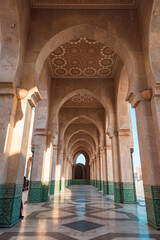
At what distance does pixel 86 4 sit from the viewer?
4.84 m

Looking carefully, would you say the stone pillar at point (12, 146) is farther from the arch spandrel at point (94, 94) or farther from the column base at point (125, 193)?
the column base at point (125, 193)

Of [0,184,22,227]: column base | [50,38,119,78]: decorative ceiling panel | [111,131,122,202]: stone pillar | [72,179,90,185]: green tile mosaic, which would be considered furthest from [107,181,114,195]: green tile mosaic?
[72,179,90,185]: green tile mosaic

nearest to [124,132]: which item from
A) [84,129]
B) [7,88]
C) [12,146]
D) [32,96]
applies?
[32,96]

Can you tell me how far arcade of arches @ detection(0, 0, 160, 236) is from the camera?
359 cm

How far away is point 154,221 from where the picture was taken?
3.29 m

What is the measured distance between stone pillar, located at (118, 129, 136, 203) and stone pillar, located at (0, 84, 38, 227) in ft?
13.4

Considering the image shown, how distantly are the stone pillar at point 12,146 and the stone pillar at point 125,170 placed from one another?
13.4 feet

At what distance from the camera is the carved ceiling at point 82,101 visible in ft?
33.1

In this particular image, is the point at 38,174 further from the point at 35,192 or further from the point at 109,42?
the point at 109,42

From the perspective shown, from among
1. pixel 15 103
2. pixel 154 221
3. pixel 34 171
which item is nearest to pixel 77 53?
pixel 15 103

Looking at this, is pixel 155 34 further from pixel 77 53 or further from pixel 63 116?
pixel 63 116

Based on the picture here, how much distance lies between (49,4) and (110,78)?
438 centimetres

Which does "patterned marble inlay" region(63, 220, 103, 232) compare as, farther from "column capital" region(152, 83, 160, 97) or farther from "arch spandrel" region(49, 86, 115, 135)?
"arch spandrel" region(49, 86, 115, 135)

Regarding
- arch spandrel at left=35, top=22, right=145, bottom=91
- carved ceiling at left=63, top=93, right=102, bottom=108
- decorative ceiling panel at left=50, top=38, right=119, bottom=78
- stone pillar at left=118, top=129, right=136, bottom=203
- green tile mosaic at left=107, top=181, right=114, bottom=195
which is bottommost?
green tile mosaic at left=107, top=181, right=114, bottom=195
